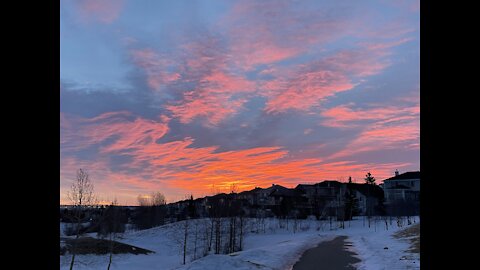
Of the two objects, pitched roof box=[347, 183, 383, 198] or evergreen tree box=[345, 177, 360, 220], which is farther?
pitched roof box=[347, 183, 383, 198]

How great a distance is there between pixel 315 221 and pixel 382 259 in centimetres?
5382

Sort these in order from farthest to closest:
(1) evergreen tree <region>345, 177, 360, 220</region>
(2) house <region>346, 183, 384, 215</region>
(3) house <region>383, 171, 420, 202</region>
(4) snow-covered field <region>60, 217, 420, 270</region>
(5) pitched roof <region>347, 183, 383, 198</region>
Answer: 1. (5) pitched roof <region>347, 183, 383, 198</region>
2. (2) house <region>346, 183, 384, 215</region>
3. (3) house <region>383, 171, 420, 202</region>
4. (1) evergreen tree <region>345, 177, 360, 220</region>
5. (4) snow-covered field <region>60, 217, 420, 270</region>

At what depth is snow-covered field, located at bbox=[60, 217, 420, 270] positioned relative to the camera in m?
25.3

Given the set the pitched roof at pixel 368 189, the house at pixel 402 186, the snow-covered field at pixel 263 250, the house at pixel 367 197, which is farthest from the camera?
the pitched roof at pixel 368 189

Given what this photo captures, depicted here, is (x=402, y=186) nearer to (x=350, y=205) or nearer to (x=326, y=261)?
(x=350, y=205)

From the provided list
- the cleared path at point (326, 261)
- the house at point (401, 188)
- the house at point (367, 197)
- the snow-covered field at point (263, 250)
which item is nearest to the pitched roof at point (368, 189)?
the house at point (367, 197)

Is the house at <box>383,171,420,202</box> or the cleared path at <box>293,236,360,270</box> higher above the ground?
the house at <box>383,171,420,202</box>

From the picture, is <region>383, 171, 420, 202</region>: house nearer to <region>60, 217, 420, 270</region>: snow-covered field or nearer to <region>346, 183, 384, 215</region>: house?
<region>346, 183, 384, 215</region>: house

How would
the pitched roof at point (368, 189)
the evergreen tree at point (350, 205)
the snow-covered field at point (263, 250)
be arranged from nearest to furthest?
the snow-covered field at point (263, 250) < the evergreen tree at point (350, 205) < the pitched roof at point (368, 189)

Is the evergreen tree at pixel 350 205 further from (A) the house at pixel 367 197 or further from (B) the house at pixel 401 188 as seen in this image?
(B) the house at pixel 401 188

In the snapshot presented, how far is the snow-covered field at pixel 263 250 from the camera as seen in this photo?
25328 millimetres

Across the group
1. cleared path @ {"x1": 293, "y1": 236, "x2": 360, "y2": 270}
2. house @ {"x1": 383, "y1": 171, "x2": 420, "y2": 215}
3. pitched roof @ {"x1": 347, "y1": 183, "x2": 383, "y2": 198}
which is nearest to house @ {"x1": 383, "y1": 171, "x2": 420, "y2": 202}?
house @ {"x1": 383, "y1": 171, "x2": 420, "y2": 215}

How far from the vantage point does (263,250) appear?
34.5m
